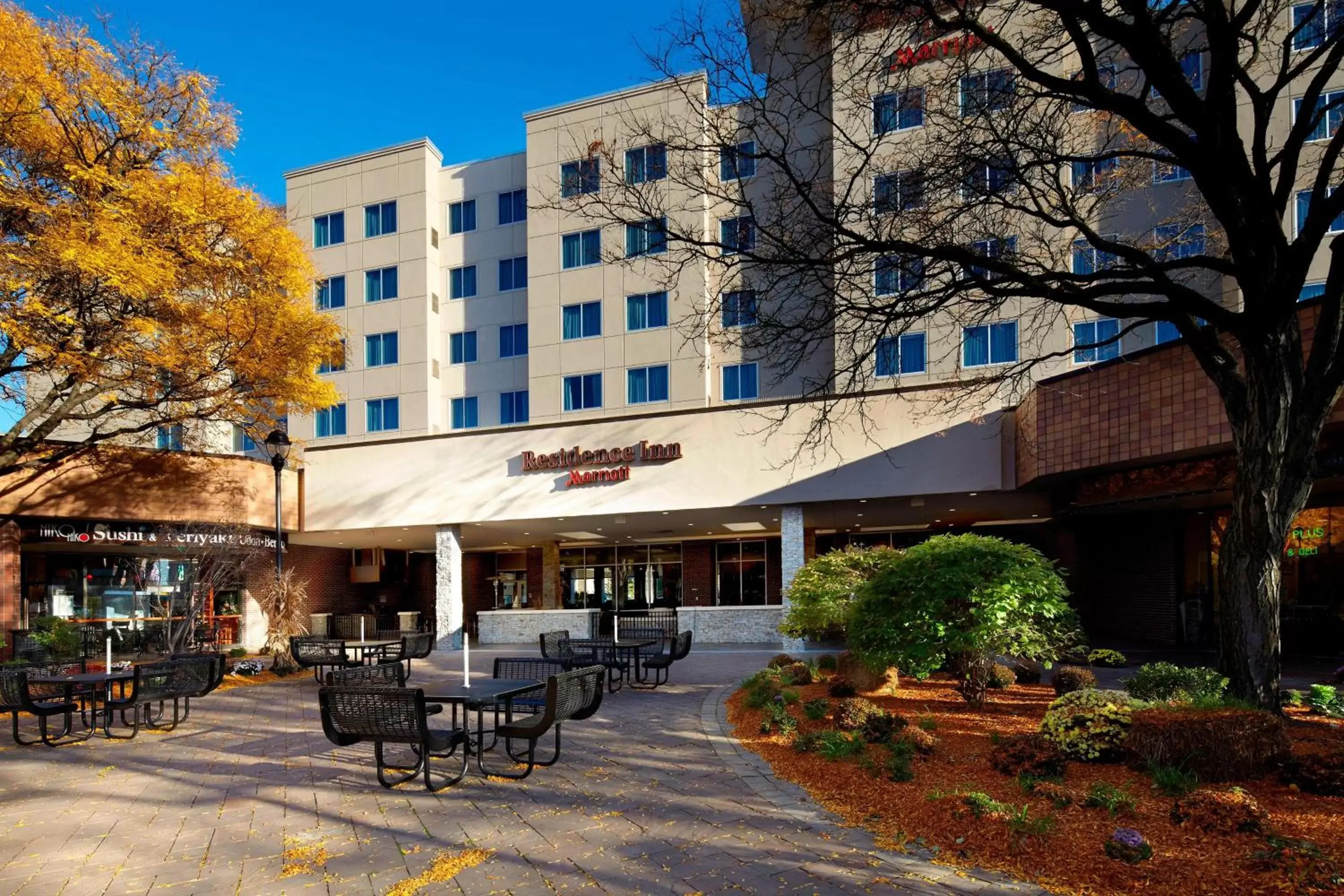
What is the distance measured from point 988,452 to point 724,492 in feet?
21.6

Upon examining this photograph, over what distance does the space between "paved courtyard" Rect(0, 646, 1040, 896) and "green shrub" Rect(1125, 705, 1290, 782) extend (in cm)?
262

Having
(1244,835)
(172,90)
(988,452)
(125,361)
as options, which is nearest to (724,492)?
(988,452)

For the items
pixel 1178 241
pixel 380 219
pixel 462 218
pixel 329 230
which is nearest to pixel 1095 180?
pixel 1178 241

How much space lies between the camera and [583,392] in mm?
30078

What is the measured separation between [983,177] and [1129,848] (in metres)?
7.57

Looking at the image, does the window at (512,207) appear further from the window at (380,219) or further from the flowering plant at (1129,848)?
the flowering plant at (1129,848)

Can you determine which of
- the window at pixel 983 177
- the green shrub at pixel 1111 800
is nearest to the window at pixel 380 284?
the window at pixel 983 177

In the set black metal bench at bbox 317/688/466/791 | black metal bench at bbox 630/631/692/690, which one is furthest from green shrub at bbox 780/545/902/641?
black metal bench at bbox 317/688/466/791

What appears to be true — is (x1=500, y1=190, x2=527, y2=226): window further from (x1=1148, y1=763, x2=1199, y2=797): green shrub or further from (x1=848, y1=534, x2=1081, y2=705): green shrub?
(x1=1148, y1=763, x2=1199, y2=797): green shrub

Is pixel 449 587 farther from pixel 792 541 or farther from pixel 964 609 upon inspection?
pixel 964 609

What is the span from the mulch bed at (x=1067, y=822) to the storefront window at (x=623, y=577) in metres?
22.1

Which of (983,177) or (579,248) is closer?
(983,177)

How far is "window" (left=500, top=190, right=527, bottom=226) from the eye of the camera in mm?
32312

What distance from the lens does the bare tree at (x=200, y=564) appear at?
56.2 ft
